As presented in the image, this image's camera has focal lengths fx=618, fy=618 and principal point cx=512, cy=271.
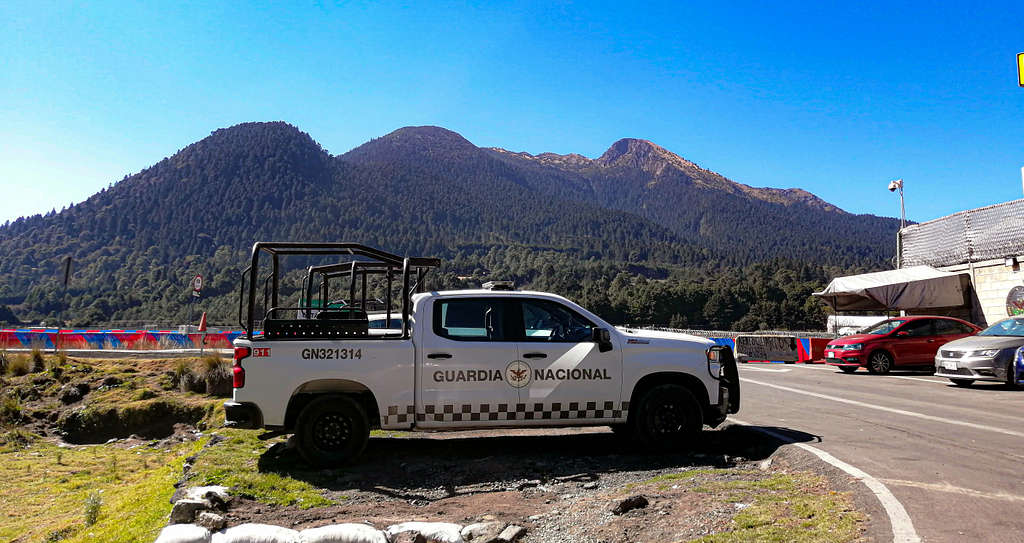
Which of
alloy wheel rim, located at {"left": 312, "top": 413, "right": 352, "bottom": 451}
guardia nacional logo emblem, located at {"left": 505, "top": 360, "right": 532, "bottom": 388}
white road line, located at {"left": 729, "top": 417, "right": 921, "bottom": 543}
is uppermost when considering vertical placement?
guardia nacional logo emblem, located at {"left": 505, "top": 360, "right": 532, "bottom": 388}

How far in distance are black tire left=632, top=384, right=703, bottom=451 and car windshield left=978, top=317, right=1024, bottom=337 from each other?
10.2 metres

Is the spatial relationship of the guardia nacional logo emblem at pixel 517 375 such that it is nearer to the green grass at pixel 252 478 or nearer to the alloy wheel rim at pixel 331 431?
the alloy wheel rim at pixel 331 431

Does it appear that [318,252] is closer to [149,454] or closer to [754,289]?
[149,454]

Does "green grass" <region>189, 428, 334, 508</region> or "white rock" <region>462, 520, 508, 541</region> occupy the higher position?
"white rock" <region>462, 520, 508, 541</region>

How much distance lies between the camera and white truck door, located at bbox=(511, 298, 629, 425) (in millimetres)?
6656

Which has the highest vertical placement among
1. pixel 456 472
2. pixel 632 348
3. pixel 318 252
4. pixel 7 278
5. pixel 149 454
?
pixel 7 278

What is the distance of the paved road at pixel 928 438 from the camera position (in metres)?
4.29

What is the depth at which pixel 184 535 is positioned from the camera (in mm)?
4344

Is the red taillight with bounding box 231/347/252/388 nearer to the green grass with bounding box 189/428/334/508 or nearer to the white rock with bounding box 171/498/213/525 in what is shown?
the green grass with bounding box 189/428/334/508

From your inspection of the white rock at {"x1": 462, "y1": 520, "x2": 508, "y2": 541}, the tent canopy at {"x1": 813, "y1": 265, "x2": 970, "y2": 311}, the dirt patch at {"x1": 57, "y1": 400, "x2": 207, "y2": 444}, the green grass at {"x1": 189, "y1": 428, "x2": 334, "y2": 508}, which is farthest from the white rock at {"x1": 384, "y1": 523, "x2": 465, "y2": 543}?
the tent canopy at {"x1": 813, "y1": 265, "x2": 970, "y2": 311}

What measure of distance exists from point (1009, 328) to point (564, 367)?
11.9m

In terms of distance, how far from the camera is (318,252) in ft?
23.9

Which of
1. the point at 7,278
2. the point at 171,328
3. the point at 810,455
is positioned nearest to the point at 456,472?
the point at 810,455

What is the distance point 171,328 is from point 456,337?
51.2 meters
